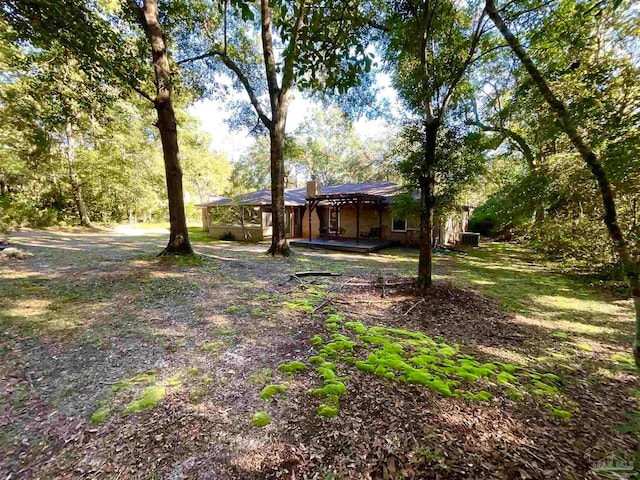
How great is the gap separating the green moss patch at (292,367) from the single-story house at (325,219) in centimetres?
1106

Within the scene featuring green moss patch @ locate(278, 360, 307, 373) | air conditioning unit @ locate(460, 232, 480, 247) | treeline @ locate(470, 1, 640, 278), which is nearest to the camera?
treeline @ locate(470, 1, 640, 278)

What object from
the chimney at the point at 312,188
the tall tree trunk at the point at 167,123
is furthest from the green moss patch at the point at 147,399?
the chimney at the point at 312,188

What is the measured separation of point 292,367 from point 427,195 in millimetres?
4529

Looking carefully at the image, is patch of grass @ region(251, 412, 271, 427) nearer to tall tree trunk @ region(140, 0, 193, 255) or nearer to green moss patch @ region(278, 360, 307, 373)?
green moss patch @ region(278, 360, 307, 373)

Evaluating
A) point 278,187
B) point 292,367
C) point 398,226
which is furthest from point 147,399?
point 398,226

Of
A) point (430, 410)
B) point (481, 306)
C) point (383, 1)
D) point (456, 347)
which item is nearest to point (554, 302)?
point (481, 306)

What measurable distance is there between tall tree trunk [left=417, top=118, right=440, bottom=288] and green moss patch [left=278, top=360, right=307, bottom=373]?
13.0 feet

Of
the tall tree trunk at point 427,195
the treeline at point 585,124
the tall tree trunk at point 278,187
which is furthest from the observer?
the tall tree trunk at point 278,187

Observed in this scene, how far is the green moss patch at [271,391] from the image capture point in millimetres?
2618

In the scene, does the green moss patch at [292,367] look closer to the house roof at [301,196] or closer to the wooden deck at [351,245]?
the wooden deck at [351,245]

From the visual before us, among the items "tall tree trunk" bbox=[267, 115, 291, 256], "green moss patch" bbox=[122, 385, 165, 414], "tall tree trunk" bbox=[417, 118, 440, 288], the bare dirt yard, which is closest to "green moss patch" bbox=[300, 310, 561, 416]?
the bare dirt yard

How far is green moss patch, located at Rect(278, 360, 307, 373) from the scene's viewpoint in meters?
3.06

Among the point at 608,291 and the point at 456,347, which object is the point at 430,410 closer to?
the point at 456,347

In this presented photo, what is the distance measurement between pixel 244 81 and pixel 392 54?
593 cm
